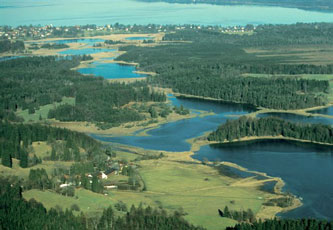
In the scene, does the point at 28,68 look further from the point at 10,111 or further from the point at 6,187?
the point at 6,187

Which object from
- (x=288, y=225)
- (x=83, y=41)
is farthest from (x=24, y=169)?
(x=83, y=41)

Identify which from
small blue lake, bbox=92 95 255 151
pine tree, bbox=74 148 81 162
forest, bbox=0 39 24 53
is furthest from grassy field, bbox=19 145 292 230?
forest, bbox=0 39 24 53

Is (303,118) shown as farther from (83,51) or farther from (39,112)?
(83,51)

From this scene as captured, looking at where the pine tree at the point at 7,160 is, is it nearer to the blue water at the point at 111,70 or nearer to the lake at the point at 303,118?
the lake at the point at 303,118

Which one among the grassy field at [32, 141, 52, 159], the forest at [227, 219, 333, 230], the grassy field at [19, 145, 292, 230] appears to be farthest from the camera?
the grassy field at [32, 141, 52, 159]

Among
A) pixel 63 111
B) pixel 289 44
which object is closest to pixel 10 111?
pixel 63 111

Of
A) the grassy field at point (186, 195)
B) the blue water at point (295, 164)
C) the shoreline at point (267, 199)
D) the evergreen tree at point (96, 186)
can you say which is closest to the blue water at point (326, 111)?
the blue water at point (295, 164)

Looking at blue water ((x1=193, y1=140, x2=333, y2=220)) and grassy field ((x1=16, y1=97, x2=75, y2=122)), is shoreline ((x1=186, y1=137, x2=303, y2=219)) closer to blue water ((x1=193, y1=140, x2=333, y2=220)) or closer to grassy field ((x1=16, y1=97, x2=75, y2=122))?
blue water ((x1=193, y1=140, x2=333, y2=220))
